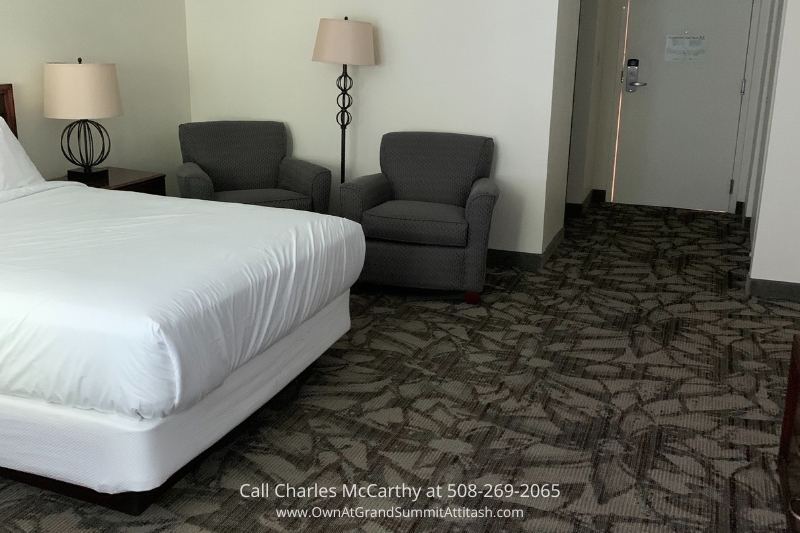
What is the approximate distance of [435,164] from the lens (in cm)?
496

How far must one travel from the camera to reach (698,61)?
22.5ft

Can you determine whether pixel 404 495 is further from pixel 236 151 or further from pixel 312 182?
pixel 236 151

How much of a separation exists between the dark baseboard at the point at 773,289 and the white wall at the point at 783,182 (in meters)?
0.02

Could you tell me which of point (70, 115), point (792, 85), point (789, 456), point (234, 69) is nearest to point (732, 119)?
point (792, 85)

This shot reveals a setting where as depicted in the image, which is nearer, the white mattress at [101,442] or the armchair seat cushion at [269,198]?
the white mattress at [101,442]

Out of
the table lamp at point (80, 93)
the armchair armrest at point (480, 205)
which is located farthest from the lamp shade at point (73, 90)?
the armchair armrest at point (480, 205)

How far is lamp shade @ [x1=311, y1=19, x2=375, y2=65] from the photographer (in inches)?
193

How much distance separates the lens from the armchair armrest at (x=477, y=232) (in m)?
4.37

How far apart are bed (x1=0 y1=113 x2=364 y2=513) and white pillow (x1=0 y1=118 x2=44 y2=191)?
0.61 metres

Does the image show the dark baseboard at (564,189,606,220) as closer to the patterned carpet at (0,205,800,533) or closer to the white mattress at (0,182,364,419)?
the patterned carpet at (0,205,800,533)

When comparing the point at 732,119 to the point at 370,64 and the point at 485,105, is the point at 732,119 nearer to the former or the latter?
the point at 485,105

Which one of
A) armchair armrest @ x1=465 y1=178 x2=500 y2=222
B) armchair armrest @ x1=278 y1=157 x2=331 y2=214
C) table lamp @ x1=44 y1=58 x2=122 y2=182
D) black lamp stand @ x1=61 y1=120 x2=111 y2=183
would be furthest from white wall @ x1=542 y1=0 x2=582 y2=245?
black lamp stand @ x1=61 y1=120 x2=111 y2=183

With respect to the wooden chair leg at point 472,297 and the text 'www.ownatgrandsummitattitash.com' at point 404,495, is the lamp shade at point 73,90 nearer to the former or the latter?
the wooden chair leg at point 472,297

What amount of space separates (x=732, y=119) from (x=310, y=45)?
386 centimetres
